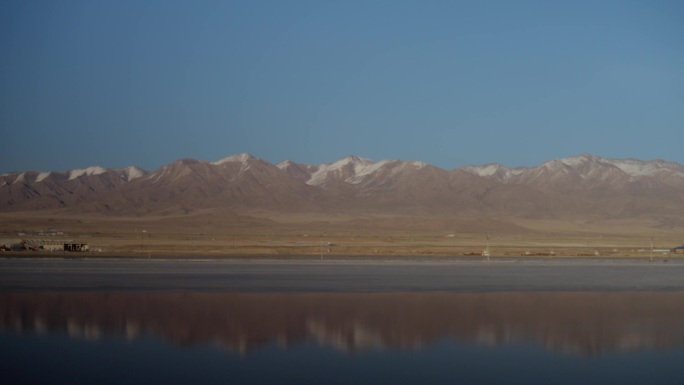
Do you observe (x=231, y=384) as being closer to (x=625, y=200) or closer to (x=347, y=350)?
(x=347, y=350)

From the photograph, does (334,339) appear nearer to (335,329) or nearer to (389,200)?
(335,329)

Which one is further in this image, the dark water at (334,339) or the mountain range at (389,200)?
the mountain range at (389,200)

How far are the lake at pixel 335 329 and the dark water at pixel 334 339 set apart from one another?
4cm

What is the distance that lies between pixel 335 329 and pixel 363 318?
1.92m

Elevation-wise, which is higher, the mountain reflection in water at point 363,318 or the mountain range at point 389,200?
the mountain range at point 389,200

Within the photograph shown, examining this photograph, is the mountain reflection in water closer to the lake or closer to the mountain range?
the lake

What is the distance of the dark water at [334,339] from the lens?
13.4 meters

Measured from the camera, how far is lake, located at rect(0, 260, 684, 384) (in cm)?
1362

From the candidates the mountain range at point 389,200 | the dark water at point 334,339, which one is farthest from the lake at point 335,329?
the mountain range at point 389,200

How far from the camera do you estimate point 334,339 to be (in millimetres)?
16844

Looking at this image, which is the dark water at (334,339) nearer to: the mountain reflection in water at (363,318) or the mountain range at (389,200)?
the mountain reflection in water at (363,318)

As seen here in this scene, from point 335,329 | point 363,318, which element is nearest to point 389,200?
point 363,318

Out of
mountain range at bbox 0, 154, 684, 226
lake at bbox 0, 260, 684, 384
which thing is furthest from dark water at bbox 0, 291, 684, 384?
mountain range at bbox 0, 154, 684, 226

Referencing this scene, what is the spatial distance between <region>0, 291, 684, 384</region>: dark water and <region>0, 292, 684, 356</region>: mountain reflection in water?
0.05 meters
